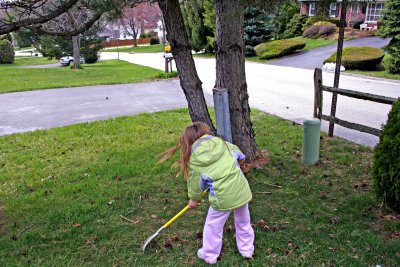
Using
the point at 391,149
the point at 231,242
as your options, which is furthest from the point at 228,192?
the point at 391,149

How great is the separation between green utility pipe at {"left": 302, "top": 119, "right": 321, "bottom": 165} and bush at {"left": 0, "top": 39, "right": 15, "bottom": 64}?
2742 cm

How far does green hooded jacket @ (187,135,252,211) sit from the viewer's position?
2.78m

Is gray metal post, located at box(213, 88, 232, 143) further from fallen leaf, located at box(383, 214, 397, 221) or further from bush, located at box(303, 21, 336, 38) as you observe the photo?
bush, located at box(303, 21, 336, 38)

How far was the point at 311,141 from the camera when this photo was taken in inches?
194

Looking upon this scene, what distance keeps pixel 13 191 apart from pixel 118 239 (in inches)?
73.8

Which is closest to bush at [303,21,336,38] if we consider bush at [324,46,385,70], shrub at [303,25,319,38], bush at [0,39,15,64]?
shrub at [303,25,319,38]

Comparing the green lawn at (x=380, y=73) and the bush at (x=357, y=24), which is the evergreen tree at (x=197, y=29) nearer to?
the green lawn at (x=380, y=73)

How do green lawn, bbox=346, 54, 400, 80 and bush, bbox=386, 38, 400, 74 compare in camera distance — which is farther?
bush, bbox=386, 38, 400, 74

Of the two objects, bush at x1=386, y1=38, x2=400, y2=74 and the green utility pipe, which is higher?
bush at x1=386, y1=38, x2=400, y2=74

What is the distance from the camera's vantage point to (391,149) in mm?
3322

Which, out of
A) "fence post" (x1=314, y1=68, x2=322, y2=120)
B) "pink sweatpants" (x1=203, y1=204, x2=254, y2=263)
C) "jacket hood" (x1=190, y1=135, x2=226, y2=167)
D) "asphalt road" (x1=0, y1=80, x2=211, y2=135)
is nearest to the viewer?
"jacket hood" (x1=190, y1=135, x2=226, y2=167)

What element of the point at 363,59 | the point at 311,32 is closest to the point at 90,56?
the point at 311,32

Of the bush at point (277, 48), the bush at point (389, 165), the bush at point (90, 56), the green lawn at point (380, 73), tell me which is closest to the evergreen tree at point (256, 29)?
the bush at point (277, 48)

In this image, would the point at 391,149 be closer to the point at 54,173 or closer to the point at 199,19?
the point at 54,173
